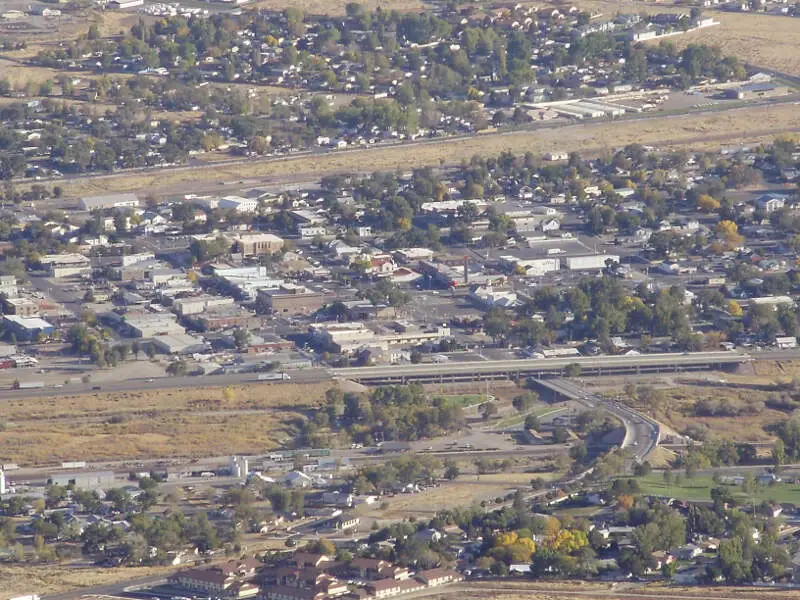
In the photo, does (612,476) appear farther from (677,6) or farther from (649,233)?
(677,6)

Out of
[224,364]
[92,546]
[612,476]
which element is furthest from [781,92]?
[92,546]

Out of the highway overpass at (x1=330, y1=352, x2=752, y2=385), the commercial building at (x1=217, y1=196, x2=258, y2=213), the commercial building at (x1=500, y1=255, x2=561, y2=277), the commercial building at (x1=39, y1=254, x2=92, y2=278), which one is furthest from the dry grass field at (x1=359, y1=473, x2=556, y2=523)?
the commercial building at (x1=217, y1=196, x2=258, y2=213)

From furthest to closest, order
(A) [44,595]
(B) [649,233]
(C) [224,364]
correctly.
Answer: (B) [649,233] < (C) [224,364] < (A) [44,595]

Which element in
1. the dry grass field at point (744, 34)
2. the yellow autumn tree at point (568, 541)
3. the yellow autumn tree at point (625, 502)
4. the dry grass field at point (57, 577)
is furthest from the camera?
the dry grass field at point (744, 34)

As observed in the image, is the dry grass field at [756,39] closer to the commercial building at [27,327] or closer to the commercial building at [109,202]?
the commercial building at [109,202]

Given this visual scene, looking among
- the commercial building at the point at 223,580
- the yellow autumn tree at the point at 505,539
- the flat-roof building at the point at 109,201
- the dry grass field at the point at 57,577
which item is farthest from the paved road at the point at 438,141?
the commercial building at the point at 223,580

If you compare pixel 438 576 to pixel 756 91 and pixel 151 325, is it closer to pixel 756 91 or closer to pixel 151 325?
pixel 151 325

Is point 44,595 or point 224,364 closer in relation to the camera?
point 44,595
